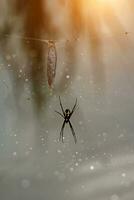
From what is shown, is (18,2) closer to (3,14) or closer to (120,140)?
(3,14)

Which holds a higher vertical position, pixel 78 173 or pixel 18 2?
pixel 18 2

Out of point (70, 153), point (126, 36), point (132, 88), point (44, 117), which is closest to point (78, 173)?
point (70, 153)

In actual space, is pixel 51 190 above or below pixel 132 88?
below

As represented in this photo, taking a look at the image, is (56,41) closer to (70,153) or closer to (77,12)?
(77,12)

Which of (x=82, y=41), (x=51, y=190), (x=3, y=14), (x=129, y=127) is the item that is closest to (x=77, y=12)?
(x=82, y=41)

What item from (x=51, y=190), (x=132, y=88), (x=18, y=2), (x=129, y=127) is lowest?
(x=51, y=190)

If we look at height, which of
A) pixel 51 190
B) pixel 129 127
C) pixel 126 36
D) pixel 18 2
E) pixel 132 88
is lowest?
pixel 51 190
